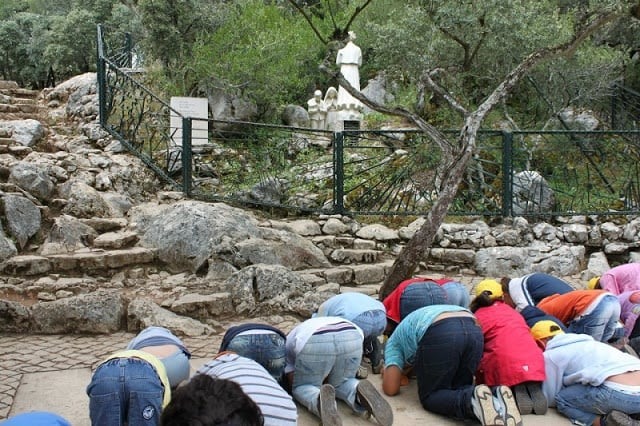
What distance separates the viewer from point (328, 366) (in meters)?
3.39

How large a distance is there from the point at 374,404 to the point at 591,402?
47.9 inches

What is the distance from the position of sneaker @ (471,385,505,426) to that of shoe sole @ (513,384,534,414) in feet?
1.09

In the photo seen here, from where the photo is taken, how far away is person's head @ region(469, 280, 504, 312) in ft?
12.8

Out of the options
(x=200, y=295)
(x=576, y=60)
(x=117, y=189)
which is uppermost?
(x=576, y=60)

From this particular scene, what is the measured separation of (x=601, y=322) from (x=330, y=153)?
5.32 m

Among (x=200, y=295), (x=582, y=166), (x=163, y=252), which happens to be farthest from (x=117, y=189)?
(x=582, y=166)

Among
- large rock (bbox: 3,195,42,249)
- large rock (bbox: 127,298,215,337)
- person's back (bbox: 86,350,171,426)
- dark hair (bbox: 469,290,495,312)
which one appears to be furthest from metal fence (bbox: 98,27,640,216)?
person's back (bbox: 86,350,171,426)

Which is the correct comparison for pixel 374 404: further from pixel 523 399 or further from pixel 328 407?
pixel 523 399

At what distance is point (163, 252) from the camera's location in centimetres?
616

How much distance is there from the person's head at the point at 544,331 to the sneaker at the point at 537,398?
361 mm

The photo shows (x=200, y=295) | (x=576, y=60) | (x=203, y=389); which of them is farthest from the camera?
(x=576, y=60)

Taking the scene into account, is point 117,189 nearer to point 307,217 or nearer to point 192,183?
point 192,183

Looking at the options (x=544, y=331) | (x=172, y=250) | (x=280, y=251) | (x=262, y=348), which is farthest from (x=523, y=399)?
(x=172, y=250)

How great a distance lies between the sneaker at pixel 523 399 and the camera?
136 inches
